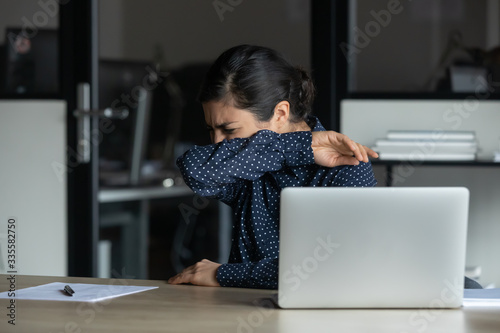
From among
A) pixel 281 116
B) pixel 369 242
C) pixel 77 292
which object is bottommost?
pixel 77 292

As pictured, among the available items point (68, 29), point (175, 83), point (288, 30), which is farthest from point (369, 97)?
point (175, 83)

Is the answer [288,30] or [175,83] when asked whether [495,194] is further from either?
[175,83]

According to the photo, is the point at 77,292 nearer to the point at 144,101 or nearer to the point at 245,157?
the point at 245,157

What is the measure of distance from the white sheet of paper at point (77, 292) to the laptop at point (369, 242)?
35 centimetres

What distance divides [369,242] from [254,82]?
2.51 ft

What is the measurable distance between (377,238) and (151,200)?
3.36m

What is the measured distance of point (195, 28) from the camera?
16.0ft

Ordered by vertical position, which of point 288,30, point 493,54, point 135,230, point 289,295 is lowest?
point 135,230

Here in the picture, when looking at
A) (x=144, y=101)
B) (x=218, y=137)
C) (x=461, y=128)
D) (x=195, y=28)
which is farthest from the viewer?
(x=195, y=28)

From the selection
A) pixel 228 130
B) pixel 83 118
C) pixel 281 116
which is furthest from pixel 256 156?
pixel 83 118

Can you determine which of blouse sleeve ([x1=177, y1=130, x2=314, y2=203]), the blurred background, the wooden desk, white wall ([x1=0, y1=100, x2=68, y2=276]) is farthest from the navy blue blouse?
white wall ([x1=0, y1=100, x2=68, y2=276])

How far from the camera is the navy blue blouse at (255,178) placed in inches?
65.3

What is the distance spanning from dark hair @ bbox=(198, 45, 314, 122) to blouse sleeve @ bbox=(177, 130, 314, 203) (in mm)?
142

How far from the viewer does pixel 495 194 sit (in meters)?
2.81
